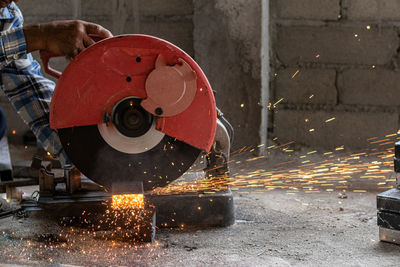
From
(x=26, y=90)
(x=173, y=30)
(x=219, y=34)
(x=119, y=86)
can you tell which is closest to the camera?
(x=119, y=86)

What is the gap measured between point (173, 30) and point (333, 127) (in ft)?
4.72

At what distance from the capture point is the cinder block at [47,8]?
4.19 metres

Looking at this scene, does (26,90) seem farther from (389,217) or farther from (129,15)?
(389,217)

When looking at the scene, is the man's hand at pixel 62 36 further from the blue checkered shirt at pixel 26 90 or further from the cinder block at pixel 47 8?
the cinder block at pixel 47 8

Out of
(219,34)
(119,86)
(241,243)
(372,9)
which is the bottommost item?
(241,243)

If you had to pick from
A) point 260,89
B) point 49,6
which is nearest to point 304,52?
point 260,89

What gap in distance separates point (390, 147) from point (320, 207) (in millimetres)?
1511

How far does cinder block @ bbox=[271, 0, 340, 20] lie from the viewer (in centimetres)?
379

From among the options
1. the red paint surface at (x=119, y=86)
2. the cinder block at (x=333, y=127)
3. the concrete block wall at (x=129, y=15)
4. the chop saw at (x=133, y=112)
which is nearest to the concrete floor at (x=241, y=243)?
the chop saw at (x=133, y=112)

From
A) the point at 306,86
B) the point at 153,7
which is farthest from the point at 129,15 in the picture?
the point at 306,86

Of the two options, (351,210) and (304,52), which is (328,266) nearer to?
(351,210)

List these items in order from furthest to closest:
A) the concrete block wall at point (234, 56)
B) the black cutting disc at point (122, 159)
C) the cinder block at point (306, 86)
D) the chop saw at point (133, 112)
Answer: the cinder block at point (306, 86) < the concrete block wall at point (234, 56) < the black cutting disc at point (122, 159) < the chop saw at point (133, 112)

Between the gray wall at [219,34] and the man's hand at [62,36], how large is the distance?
168 centimetres

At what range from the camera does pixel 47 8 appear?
4215 mm
